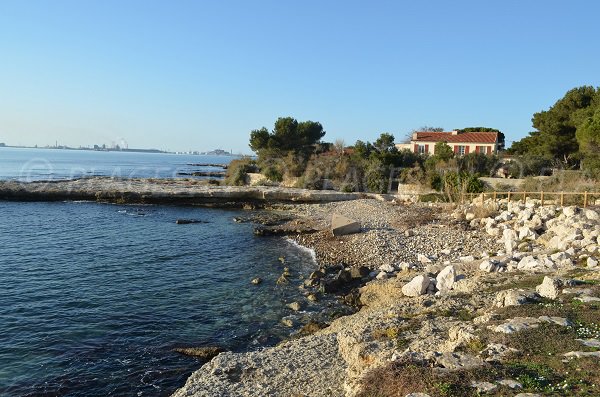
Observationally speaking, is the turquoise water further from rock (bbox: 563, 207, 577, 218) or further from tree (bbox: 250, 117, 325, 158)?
tree (bbox: 250, 117, 325, 158)

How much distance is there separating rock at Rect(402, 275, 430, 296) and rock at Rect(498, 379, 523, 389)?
24.8 ft

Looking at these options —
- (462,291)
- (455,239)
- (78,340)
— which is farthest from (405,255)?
(78,340)

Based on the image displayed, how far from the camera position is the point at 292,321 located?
13688 mm

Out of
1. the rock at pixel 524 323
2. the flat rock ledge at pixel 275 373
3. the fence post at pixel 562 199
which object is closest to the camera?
the rock at pixel 524 323

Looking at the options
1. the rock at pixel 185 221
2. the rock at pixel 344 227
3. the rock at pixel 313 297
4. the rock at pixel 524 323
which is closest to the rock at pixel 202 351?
the rock at pixel 313 297

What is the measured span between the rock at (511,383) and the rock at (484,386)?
16 centimetres

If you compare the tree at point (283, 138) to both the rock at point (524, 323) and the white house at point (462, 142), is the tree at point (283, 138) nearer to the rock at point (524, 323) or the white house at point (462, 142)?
the white house at point (462, 142)

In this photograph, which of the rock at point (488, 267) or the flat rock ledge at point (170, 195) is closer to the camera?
the rock at point (488, 267)

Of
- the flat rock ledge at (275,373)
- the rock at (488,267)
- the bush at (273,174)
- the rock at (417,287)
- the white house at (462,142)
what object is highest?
the white house at (462,142)

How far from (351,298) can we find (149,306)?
729 cm

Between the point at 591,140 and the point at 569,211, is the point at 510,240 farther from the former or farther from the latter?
the point at 591,140

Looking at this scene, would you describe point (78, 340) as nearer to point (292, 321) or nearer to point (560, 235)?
point (292, 321)

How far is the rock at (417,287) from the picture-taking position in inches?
546

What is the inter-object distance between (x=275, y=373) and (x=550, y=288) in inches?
288
